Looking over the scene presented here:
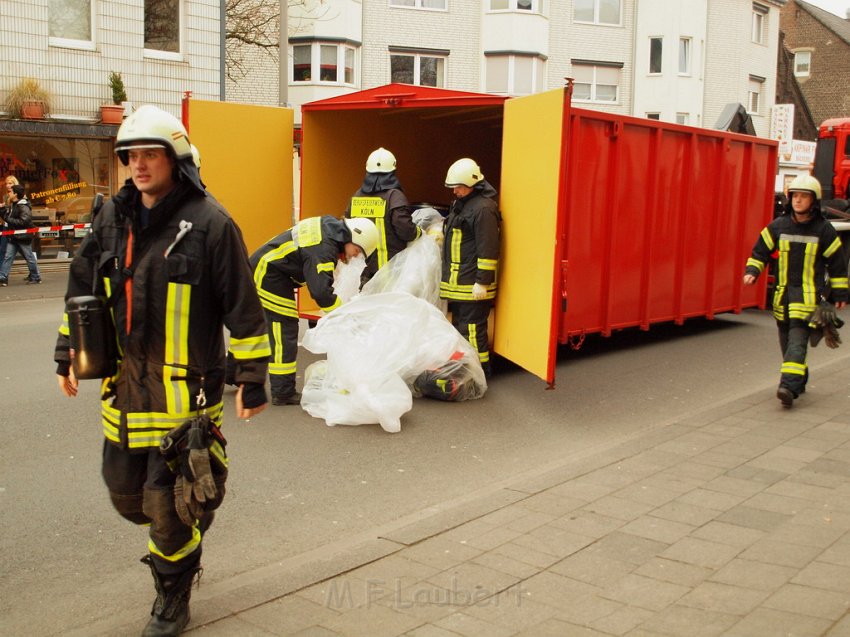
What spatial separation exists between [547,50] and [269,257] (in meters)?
27.5

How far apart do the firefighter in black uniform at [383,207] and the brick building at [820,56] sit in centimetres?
4467

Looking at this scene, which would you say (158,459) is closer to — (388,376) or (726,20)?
(388,376)

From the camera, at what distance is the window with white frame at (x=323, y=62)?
2969 cm

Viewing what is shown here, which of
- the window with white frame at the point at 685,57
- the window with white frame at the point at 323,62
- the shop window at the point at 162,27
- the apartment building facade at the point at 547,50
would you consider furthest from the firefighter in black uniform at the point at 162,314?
the window with white frame at the point at 685,57

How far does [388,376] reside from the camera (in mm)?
7047

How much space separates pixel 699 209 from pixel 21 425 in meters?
7.56

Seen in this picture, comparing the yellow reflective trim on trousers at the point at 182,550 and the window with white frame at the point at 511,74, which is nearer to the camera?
the yellow reflective trim on trousers at the point at 182,550

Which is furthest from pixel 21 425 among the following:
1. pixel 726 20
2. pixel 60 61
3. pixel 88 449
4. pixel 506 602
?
pixel 726 20

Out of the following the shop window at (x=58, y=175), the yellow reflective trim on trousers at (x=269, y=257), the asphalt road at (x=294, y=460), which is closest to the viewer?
the asphalt road at (x=294, y=460)

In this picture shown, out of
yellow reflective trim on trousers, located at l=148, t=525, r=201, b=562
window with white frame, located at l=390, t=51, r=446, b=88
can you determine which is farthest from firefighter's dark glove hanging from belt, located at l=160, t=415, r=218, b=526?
window with white frame, located at l=390, t=51, r=446, b=88

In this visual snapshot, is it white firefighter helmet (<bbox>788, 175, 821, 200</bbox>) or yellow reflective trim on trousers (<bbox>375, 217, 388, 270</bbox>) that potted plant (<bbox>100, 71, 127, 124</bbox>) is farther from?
white firefighter helmet (<bbox>788, 175, 821, 200</bbox>)

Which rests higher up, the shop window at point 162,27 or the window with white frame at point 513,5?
the window with white frame at point 513,5

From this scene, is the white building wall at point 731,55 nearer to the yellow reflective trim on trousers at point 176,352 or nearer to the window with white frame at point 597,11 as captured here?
the window with white frame at point 597,11

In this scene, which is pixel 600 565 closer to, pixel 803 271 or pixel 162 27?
pixel 803 271
